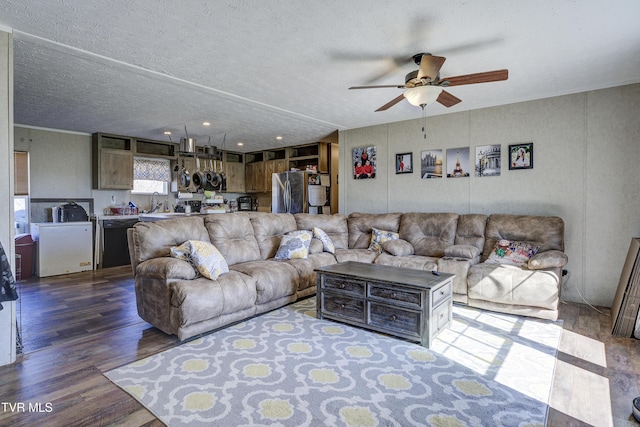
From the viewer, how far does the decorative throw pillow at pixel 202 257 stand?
3170 millimetres

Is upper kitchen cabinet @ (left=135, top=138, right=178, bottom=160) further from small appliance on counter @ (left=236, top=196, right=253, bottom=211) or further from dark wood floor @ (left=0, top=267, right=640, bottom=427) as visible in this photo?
dark wood floor @ (left=0, top=267, right=640, bottom=427)

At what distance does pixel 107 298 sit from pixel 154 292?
1.67m

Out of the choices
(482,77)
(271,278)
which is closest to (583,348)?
(482,77)

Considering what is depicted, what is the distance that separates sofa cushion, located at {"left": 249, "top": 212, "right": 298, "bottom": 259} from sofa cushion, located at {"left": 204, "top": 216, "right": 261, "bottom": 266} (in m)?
0.08

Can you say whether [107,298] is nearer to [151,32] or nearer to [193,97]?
[193,97]

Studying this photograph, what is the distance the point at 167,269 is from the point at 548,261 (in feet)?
12.2

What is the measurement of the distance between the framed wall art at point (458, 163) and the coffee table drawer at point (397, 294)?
279cm

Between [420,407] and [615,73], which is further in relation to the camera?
[615,73]

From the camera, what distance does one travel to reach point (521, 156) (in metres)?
4.51

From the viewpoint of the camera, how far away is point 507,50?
2990 millimetres

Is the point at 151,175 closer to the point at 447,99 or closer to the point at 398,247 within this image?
the point at 398,247

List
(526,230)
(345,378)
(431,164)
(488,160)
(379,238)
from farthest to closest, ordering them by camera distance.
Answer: (431,164) → (379,238) → (488,160) → (526,230) → (345,378)

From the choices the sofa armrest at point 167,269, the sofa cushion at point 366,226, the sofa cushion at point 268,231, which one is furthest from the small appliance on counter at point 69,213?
the sofa cushion at point 366,226

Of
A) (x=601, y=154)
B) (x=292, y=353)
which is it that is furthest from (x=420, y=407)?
(x=601, y=154)
